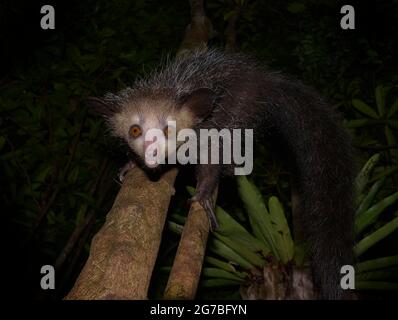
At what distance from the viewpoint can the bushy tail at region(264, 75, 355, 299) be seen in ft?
6.84

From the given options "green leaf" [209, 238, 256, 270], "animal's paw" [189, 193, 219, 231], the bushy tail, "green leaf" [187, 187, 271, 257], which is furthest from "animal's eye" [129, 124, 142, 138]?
the bushy tail

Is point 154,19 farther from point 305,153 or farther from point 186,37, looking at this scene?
point 305,153

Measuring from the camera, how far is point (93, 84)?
137 inches

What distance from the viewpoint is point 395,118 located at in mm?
3242

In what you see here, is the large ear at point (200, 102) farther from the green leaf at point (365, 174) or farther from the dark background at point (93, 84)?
the green leaf at point (365, 174)

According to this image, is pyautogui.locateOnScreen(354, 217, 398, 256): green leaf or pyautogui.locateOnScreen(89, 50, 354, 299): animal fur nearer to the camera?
pyautogui.locateOnScreen(89, 50, 354, 299): animal fur

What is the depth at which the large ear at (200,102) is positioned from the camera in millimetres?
2444

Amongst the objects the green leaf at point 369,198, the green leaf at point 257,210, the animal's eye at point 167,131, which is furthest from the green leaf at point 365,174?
the animal's eye at point 167,131

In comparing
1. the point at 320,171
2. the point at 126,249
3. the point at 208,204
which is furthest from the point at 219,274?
the point at 126,249

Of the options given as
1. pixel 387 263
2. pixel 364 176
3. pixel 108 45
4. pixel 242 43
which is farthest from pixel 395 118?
pixel 108 45

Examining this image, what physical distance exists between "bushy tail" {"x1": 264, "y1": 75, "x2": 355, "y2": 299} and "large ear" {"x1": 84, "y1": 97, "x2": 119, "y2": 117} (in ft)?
3.25

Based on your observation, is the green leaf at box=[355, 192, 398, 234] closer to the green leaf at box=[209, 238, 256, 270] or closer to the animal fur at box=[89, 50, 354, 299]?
the animal fur at box=[89, 50, 354, 299]

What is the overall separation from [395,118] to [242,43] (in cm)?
153

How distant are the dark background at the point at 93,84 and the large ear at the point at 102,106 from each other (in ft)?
2.28
